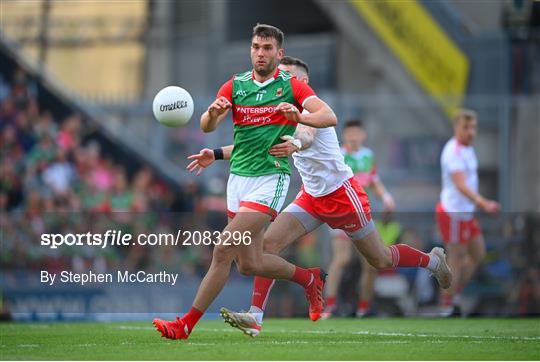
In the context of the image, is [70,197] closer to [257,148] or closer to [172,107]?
[172,107]

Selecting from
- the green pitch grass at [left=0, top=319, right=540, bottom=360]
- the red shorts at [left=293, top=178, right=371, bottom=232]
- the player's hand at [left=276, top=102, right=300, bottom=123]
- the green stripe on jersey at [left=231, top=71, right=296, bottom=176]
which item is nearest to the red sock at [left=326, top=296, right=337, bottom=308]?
the green pitch grass at [left=0, top=319, right=540, bottom=360]

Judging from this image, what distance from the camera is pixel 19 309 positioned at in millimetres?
17016

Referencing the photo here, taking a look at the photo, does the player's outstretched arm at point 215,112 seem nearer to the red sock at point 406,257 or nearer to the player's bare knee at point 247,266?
the player's bare knee at point 247,266

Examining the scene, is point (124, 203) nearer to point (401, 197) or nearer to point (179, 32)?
point (401, 197)

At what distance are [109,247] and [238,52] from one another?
9.59 metres

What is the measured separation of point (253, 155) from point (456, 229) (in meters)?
5.90

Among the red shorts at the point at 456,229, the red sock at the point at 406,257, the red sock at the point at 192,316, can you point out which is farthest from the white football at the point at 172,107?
the red shorts at the point at 456,229

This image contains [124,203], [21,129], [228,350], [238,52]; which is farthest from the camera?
[238,52]

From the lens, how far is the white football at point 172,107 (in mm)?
10555

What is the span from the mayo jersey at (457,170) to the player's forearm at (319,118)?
227 inches

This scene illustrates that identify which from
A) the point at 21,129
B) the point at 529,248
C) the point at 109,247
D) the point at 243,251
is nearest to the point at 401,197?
the point at 529,248

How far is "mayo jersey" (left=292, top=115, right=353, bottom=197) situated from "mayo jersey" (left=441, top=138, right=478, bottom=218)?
4199 millimetres

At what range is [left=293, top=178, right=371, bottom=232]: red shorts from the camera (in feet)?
37.9

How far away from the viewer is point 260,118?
10.4 meters
